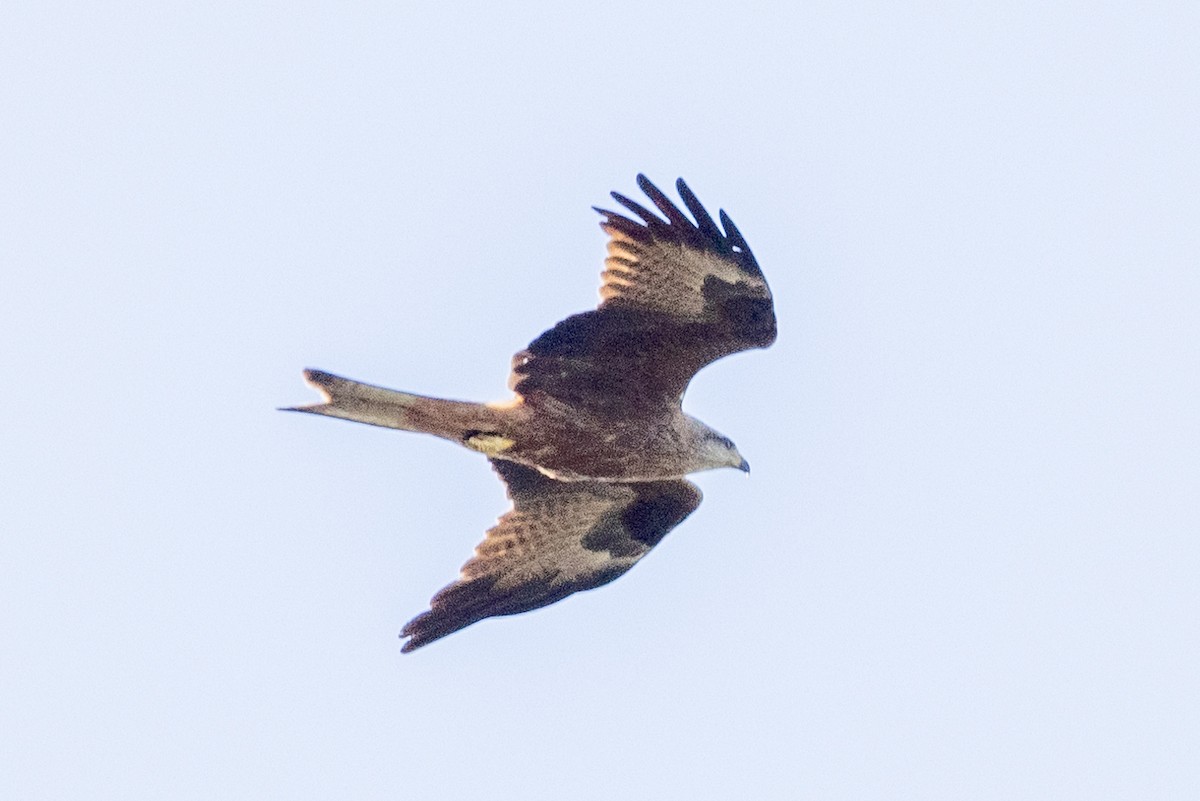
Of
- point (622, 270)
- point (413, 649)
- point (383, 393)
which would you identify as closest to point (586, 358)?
point (622, 270)

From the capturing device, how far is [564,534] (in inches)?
467

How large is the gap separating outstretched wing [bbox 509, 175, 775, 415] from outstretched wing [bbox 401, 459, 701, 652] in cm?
108

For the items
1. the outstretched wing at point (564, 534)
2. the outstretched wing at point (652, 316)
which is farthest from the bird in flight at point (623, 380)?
the outstretched wing at point (564, 534)

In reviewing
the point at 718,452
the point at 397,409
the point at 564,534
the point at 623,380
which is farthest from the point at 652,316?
the point at 564,534

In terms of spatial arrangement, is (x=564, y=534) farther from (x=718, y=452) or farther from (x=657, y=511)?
(x=718, y=452)

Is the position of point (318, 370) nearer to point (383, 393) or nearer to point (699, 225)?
point (383, 393)

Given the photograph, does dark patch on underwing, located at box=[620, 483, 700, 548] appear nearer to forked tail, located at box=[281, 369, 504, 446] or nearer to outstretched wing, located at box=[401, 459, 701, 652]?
outstretched wing, located at box=[401, 459, 701, 652]

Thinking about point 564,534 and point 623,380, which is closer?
point 623,380

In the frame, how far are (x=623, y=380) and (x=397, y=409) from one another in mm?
1365

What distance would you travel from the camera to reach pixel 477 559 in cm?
1169

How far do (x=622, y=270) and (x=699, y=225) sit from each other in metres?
0.53

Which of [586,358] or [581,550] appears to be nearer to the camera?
[586,358]

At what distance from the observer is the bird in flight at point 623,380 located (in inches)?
418

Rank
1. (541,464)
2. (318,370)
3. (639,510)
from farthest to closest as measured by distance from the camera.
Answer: (639,510) < (541,464) < (318,370)
